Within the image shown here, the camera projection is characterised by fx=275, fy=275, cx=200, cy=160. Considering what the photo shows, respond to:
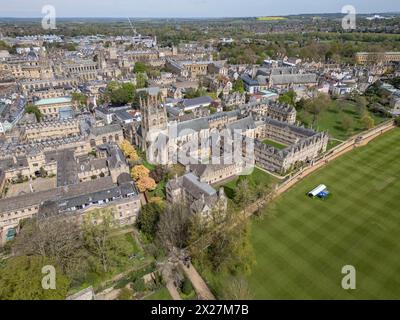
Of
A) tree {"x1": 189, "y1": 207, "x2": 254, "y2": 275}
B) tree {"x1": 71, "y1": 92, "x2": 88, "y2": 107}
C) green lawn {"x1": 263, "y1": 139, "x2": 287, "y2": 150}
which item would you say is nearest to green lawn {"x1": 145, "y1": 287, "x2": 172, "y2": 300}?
tree {"x1": 189, "y1": 207, "x2": 254, "y2": 275}

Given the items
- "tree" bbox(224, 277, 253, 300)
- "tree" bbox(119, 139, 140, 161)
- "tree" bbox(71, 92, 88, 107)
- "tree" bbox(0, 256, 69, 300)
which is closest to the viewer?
"tree" bbox(0, 256, 69, 300)

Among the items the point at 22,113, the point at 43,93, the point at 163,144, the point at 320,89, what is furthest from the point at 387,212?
the point at 43,93

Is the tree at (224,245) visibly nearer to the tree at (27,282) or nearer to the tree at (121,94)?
the tree at (27,282)

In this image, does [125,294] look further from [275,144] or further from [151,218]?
[275,144]

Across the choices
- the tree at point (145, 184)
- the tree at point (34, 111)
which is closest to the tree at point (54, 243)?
the tree at point (145, 184)

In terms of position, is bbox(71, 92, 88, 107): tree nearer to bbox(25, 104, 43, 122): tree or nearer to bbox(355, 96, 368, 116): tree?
bbox(25, 104, 43, 122): tree

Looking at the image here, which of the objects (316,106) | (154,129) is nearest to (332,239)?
(154,129)
